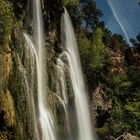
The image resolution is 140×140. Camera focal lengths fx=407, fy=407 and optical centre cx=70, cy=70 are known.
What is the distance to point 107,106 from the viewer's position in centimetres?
3269

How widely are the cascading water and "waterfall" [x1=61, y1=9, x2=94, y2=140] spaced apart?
13.1 feet

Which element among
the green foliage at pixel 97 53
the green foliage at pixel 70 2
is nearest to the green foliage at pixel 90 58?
the green foliage at pixel 97 53

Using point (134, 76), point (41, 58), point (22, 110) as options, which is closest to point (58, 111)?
point (41, 58)

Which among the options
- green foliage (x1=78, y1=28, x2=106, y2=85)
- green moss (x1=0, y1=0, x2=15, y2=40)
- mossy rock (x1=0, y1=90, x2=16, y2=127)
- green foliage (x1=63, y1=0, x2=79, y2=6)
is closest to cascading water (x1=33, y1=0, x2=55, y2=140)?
mossy rock (x1=0, y1=90, x2=16, y2=127)

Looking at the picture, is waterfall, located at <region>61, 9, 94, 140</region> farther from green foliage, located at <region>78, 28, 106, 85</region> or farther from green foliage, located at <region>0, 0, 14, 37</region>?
green foliage, located at <region>0, 0, 14, 37</region>

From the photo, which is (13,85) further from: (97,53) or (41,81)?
(97,53)

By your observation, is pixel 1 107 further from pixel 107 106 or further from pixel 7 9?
pixel 107 106

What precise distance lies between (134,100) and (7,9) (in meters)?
16.8

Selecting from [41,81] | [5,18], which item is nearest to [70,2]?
[41,81]

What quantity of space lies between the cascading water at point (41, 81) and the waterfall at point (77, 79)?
157 inches

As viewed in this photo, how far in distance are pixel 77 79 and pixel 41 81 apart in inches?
258

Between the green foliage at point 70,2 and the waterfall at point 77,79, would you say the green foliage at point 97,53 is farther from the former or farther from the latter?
the green foliage at point 70,2

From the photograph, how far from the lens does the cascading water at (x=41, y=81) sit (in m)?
21.8

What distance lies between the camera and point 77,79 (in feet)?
98.8
